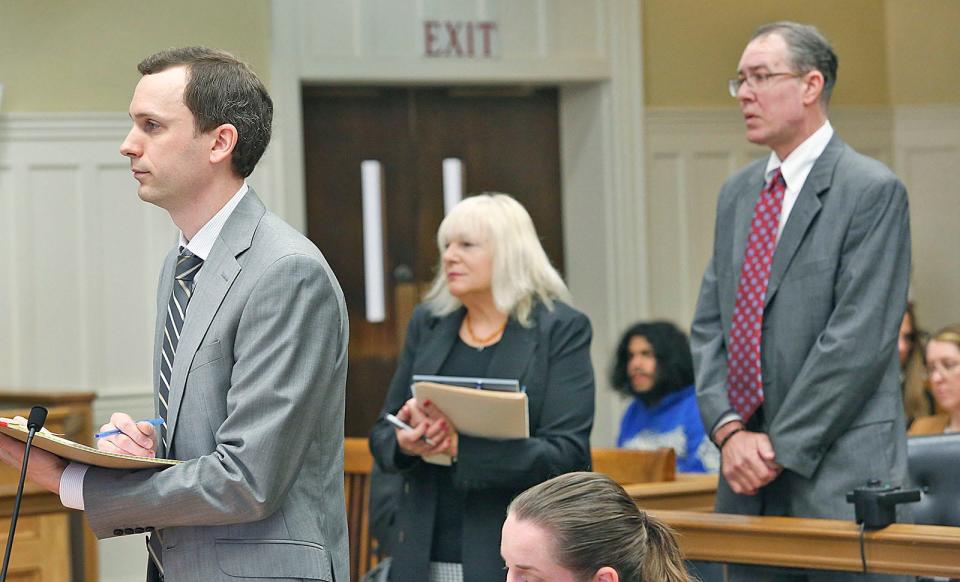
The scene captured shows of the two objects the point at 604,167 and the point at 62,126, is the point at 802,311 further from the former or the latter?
the point at 62,126

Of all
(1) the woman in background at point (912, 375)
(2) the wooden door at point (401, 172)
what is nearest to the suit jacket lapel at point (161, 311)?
(1) the woman in background at point (912, 375)

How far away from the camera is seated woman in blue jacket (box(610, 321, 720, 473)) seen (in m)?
4.89

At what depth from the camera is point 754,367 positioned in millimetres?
2910

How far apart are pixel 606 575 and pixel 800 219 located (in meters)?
1.29

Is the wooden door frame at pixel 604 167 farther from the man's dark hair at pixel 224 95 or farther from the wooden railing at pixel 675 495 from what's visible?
the man's dark hair at pixel 224 95

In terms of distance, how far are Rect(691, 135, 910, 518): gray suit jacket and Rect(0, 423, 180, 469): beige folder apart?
4.65 ft

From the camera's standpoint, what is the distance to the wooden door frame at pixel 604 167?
22.1ft

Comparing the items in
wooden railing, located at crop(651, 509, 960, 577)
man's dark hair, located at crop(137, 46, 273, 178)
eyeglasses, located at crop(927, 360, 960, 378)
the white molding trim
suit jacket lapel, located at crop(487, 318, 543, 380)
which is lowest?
wooden railing, located at crop(651, 509, 960, 577)

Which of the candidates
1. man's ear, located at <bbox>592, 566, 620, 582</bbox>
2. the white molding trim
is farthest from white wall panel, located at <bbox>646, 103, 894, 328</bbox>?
man's ear, located at <bbox>592, 566, 620, 582</bbox>

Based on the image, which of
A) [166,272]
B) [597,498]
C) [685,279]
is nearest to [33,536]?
[166,272]

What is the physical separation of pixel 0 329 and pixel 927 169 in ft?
15.6

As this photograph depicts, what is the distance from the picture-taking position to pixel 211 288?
1.99 meters

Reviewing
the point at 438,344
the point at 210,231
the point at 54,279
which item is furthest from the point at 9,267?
the point at 210,231

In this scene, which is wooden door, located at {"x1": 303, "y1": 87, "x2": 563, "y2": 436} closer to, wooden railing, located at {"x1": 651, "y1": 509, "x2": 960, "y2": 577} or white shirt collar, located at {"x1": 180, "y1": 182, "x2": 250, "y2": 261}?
wooden railing, located at {"x1": 651, "y1": 509, "x2": 960, "y2": 577}
